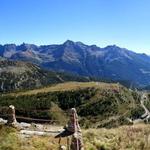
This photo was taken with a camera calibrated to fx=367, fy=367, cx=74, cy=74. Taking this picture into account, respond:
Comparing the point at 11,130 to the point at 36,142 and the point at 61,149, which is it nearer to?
the point at 36,142

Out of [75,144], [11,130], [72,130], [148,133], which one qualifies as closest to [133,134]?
[148,133]

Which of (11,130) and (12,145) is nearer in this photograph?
(12,145)

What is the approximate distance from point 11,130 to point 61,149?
3.35m

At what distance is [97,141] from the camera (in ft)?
74.4

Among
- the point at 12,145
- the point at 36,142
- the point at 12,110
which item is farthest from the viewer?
the point at 12,110

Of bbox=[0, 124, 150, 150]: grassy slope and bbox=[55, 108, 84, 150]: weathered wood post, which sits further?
bbox=[55, 108, 84, 150]: weathered wood post

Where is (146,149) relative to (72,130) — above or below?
below

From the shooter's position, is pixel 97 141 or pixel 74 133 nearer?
pixel 74 133

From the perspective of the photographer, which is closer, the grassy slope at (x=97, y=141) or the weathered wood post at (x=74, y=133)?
the grassy slope at (x=97, y=141)

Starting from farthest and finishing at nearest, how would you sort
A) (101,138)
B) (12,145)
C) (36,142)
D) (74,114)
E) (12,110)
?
(101,138), (12,110), (74,114), (36,142), (12,145)

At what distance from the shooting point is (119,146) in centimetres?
2280

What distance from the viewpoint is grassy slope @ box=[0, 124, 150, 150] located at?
18594mm

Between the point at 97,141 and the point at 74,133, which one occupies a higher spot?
the point at 74,133

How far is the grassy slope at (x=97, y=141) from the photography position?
18.6m
